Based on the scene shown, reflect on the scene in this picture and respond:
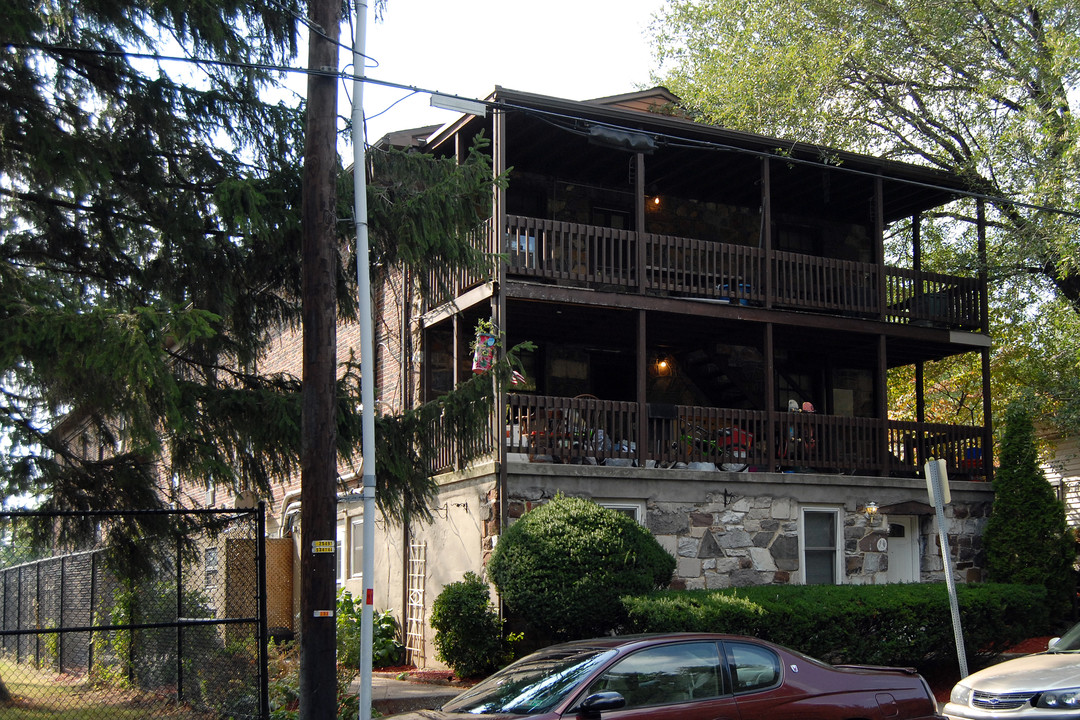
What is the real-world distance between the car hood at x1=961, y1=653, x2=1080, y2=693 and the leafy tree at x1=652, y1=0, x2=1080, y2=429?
Result: 32.3 feet

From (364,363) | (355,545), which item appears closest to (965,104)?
(355,545)

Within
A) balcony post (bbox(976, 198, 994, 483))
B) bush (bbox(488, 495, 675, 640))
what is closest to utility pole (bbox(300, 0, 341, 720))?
bush (bbox(488, 495, 675, 640))

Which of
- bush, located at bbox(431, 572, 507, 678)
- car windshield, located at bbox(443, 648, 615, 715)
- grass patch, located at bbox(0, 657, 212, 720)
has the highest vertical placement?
car windshield, located at bbox(443, 648, 615, 715)

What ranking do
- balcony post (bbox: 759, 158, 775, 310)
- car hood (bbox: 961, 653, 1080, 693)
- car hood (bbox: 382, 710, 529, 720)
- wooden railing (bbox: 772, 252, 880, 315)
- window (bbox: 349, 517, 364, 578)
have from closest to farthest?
1. car hood (bbox: 382, 710, 529, 720)
2. car hood (bbox: 961, 653, 1080, 693)
3. balcony post (bbox: 759, 158, 775, 310)
4. wooden railing (bbox: 772, 252, 880, 315)
5. window (bbox: 349, 517, 364, 578)

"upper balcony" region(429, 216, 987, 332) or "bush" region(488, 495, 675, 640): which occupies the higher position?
"upper balcony" region(429, 216, 987, 332)

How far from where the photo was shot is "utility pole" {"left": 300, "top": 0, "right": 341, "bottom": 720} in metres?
8.78

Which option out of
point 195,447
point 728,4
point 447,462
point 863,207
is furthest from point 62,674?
point 728,4

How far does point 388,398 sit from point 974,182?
10892 millimetres

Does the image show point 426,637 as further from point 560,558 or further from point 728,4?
point 728,4

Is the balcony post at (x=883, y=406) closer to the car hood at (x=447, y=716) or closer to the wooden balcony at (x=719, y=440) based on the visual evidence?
the wooden balcony at (x=719, y=440)

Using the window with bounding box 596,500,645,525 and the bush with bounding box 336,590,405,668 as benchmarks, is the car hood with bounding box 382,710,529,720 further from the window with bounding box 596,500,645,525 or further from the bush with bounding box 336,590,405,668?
the window with bounding box 596,500,645,525

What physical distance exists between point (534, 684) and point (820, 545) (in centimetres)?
1028

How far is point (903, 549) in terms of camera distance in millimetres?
17578

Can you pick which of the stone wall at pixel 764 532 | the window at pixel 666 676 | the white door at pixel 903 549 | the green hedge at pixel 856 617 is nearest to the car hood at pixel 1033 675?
the green hedge at pixel 856 617
